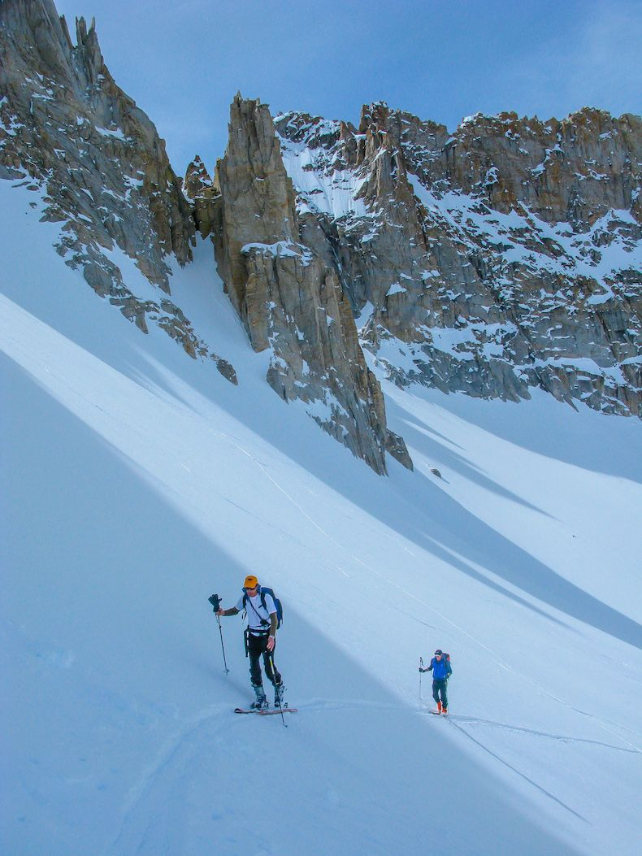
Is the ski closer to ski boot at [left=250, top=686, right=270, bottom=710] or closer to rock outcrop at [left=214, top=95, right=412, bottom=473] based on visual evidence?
ski boot at [left=250, top=686, right=270, bottom=710]

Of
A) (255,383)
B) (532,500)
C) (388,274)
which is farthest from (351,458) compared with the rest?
(388,274)

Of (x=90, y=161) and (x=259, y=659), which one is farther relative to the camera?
(x=90, y=161)

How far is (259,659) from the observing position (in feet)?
20.6

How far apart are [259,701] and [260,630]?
67 cm

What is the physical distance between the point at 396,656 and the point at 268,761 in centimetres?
490

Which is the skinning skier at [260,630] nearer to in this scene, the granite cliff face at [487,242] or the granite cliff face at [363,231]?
the granite cliff face at [363,231]

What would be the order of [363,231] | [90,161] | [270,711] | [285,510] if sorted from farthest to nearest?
[363,231] < [90,161] < [285,510] < [270,711]

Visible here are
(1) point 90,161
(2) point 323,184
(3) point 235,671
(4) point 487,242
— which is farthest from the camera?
(2) point 323,184

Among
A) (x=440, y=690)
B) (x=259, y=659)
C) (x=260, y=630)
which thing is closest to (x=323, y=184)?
(x=440, y=690)

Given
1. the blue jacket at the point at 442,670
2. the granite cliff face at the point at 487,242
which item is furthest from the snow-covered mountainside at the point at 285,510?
the granite cliff face at the point at 487,242

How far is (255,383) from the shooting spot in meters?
37.4

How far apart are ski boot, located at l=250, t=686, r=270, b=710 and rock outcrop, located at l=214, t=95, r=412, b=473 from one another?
32482 millimetres

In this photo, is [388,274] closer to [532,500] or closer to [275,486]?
[532,500]

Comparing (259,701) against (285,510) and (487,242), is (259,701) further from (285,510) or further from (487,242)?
(487,242)
